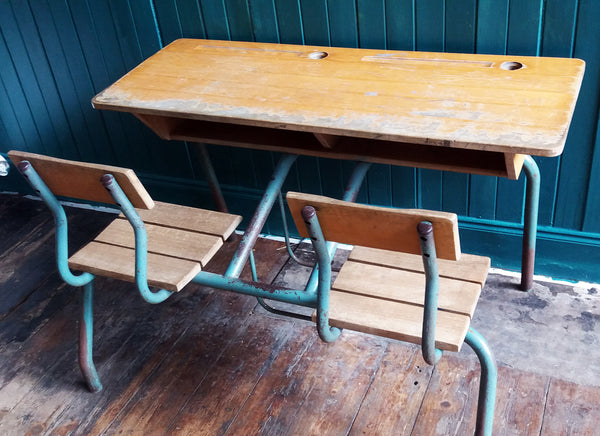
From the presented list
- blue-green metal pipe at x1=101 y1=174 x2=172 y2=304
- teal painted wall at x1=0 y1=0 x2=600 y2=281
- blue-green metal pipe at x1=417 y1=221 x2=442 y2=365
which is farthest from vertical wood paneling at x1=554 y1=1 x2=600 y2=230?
blue-green metal pipe at x1=101 y1=174 x2=172 y2=304

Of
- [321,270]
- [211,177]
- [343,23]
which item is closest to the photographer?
[321,270]

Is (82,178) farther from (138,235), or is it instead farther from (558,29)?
(558,29)

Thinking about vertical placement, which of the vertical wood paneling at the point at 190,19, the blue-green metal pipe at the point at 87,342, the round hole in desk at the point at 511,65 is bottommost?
the blue-green metal pipe at the point at 87,342

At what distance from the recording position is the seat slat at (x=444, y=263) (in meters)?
1.71

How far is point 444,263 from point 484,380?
1.03 feet

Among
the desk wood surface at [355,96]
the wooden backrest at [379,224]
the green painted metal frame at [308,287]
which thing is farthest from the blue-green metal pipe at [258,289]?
the desk wood surface at [355,96]

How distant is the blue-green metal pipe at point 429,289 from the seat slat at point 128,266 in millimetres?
687

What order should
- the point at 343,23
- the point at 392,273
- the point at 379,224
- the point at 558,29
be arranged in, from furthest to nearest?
1. the point at 343,23
2. the point at 558,29
3. the point at 392,273
4. the point at 379,224

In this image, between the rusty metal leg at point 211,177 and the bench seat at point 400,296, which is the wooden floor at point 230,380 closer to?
the rusty metal leg at point 211,177

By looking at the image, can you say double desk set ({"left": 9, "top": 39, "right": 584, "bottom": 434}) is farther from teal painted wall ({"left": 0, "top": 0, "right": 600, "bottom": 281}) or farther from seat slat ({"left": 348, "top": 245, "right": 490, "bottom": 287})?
teal painted wall ({"left": 0, "top": 0, "right": 600, "bottom": 281})

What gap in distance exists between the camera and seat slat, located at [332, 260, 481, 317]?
164 cm

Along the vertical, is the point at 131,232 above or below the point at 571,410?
above

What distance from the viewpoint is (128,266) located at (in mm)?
1894

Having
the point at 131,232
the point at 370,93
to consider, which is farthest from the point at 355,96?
the point at 131,232
